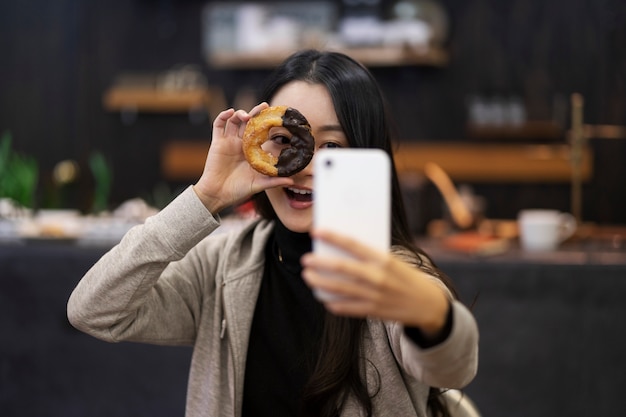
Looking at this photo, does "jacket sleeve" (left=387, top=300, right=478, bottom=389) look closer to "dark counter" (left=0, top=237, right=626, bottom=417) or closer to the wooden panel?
"dark counter" (left=0, top=237, right=626, bottom=417)

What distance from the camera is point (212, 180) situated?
4.40ft

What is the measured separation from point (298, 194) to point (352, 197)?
1.84 ft

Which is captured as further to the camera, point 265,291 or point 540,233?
point 540,233

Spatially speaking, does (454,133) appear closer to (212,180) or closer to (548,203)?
(548,203)

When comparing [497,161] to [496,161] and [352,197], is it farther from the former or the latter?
[352,197]

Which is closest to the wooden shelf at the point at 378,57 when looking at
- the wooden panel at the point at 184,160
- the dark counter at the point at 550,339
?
the wooden panel at the point at 184,160

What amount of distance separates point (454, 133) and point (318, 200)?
15.6 feet

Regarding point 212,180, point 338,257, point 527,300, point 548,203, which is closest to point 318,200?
point 338,257

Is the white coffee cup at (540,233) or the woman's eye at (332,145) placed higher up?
the woman's eye at (332,145)

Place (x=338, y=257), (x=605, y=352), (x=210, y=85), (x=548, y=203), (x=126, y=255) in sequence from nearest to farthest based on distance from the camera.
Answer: (x=338, y=257) < (x=126, y=255) < (x=605, y=352) < (x=548, y=203) < (x=210, y=85)

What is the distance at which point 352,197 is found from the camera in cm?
87

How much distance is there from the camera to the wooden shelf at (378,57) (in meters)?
5.21

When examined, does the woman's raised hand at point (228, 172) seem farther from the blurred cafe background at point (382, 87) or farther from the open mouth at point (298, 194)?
the blurred cafe background at point (382, 87)

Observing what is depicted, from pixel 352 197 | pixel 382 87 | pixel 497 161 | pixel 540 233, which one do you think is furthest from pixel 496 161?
pixel 352 197
